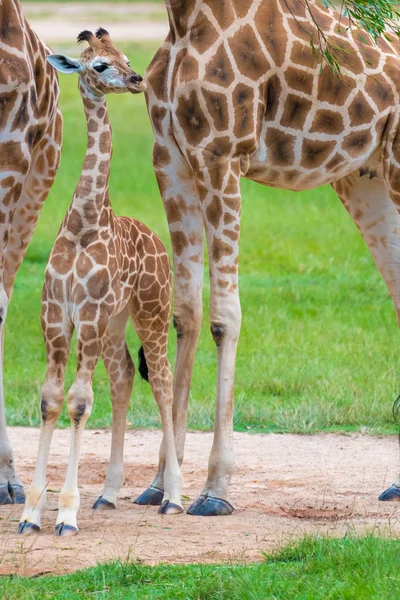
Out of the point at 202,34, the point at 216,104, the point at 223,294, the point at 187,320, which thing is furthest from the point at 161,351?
the point at 202,34

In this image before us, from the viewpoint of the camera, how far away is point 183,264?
6.77 meters

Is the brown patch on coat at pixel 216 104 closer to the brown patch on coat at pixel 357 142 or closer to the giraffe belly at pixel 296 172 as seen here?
the giraffe belly at pixel 296 172

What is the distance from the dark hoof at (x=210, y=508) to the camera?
249 inches

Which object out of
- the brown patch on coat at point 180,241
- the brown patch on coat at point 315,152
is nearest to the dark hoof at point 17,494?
the brown patch on coat at point 180,241

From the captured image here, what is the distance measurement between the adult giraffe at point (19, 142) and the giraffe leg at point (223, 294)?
1.02 metres

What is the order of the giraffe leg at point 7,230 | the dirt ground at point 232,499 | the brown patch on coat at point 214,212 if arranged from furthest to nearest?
the giraffe leg at point 7,230 < the brown patch on coat at point 214,212 < the dirt ground at point 232,499

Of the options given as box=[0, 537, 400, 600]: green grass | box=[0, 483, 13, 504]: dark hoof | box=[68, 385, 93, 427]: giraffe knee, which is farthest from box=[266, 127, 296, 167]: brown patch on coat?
box=[0, 483, 13, 504]: dark hoof

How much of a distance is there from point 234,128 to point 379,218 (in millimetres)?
1364

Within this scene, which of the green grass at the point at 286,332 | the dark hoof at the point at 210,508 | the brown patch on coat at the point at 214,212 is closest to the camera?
the dark hoof at the point at 210,508

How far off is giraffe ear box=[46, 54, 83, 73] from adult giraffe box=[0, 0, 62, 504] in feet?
1.91

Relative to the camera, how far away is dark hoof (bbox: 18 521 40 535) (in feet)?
19.1

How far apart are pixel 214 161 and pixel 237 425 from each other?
2.91 m

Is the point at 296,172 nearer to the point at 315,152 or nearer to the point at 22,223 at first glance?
the point at 315,152

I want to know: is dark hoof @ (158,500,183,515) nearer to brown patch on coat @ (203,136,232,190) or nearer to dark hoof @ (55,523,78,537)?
dark hoof @ (55,523,78,537)
